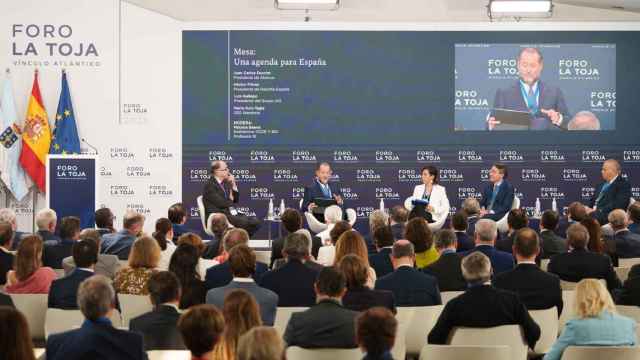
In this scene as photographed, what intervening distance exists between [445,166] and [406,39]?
1890 millimetres

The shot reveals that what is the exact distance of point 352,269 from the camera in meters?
5.87

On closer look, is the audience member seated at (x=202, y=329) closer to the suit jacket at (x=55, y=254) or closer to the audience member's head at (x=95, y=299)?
the audience member's head at (x=95, y=299)

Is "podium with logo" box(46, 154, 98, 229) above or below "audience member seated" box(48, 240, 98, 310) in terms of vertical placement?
above

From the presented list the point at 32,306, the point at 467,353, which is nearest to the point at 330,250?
the point at 32,306

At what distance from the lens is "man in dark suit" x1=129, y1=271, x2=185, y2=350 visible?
538cm

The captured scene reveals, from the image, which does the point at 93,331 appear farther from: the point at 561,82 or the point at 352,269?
the point at 561,82

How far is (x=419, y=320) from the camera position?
613 cm

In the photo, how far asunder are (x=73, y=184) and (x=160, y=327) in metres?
7.78

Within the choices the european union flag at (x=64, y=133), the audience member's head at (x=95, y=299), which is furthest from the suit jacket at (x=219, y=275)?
the european union flag at (x=64, y=133)

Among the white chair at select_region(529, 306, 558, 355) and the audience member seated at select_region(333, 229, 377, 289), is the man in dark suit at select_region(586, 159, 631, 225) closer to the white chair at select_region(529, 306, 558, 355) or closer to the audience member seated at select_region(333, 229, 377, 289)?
the audience member seated at select_region(333, 229, 377, 289)

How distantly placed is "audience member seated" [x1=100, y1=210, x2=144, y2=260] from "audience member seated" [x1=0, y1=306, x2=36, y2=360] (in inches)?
201

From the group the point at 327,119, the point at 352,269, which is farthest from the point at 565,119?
the point at 352,269

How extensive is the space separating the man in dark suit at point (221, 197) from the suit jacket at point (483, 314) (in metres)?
6.94

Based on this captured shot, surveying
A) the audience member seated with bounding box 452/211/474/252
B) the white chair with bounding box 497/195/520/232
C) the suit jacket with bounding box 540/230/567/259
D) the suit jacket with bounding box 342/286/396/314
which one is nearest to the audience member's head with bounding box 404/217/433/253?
the audience member seated with bounding box 452/211/474/252
